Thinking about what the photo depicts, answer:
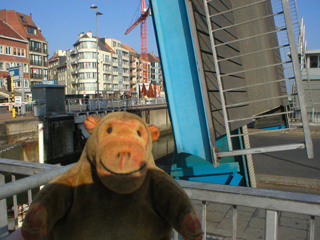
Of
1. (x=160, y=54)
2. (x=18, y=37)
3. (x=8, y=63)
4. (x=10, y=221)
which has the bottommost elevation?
Result: (x=10, y=221)

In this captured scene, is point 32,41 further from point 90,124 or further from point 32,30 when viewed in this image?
point 90,124

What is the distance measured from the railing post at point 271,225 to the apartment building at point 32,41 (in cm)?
5457

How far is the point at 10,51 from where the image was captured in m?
44.2

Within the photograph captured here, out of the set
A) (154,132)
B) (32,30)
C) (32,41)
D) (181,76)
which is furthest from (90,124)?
(32,30)

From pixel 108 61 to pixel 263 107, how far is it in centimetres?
7225

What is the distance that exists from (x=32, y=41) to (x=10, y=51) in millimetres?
9298

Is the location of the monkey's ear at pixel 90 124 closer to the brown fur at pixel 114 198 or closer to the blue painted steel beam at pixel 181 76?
the brown fur at pixel 114 198

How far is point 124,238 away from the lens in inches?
45.8

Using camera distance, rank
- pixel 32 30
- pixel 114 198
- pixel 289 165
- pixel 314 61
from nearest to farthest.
A: pixel 114 198
pixel 289 165
pixel 314 61
pixel 32 30

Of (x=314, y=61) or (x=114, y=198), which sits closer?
(x=114, y=198)

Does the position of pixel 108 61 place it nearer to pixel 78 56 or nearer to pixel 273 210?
pixel 78 56

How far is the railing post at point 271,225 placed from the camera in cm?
162

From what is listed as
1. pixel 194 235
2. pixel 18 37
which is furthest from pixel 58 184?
pixel 18 37

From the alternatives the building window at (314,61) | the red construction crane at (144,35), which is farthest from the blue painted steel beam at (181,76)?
the red construction crane at (144,35)
